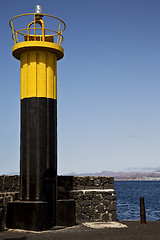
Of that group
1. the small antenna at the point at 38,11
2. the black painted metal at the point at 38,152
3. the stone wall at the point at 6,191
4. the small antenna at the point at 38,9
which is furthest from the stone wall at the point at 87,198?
the small antenna at the point at 38,9

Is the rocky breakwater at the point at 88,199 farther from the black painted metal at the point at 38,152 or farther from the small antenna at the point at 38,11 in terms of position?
the small antenna at the point at 38,11

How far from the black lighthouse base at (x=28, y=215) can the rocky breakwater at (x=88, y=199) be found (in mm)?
2833

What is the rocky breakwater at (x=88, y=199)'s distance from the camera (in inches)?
662

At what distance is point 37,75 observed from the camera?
14.8 m

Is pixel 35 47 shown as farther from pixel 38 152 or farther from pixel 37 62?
pixel 38 152

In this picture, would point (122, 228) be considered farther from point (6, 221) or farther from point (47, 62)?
point (47, 62)

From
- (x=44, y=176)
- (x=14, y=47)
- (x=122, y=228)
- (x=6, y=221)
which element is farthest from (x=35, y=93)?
(x=122, y=228)

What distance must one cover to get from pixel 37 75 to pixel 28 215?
5.56 meters

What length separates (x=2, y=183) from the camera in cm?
1571

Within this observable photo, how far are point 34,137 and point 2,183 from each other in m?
2.81

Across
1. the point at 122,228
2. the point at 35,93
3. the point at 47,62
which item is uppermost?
the point at 47,62

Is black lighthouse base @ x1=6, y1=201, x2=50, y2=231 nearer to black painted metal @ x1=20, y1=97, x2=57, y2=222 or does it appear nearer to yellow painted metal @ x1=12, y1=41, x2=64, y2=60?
black painted metal @ x1=20, y1=97, x2=57, y2=222

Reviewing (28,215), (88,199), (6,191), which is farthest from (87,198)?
(28,215)

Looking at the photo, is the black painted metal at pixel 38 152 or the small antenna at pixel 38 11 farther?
the small antenna at pixel 38 11
